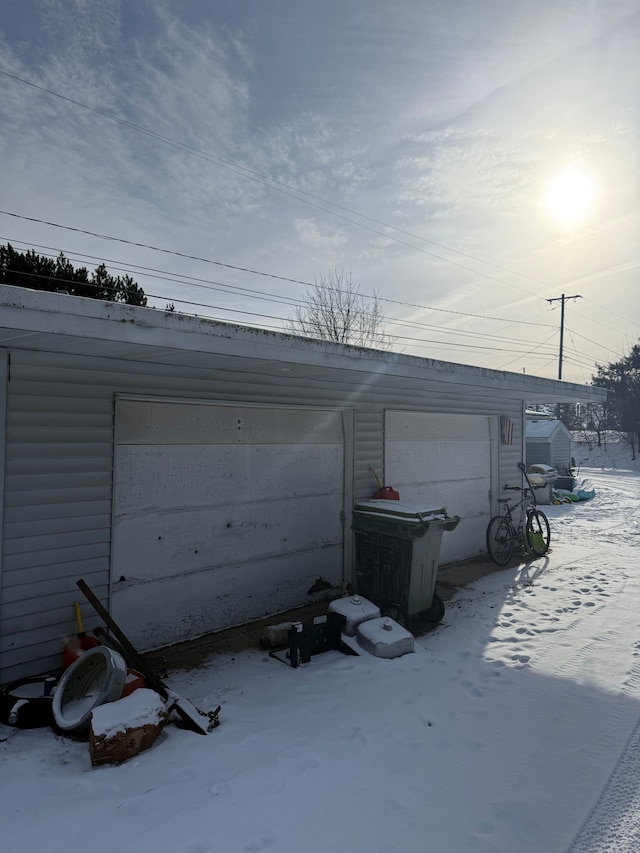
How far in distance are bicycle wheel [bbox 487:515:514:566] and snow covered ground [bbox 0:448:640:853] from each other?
2926 millimetres

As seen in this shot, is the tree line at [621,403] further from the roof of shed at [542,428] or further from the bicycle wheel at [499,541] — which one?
the bicycle wheel at [499,541]

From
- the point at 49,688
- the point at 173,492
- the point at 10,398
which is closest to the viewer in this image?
the point at 49,688

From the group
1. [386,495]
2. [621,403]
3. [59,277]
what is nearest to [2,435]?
[386,495]

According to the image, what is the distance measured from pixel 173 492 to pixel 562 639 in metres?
3.85

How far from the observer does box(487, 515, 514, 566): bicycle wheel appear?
797cm

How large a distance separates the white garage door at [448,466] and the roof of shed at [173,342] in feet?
5.16

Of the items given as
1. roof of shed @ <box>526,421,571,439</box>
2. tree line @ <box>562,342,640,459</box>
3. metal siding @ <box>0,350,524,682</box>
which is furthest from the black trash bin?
tree line @ <box>562,342,640,459</box>

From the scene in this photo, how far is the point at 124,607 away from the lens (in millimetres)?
4492

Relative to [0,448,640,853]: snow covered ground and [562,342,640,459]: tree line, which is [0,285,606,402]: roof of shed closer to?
[0,448,640,853]: snow covered ground

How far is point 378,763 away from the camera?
10.0 feet

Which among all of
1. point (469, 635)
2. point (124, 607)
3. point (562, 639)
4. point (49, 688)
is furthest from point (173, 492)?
point (562, 639)

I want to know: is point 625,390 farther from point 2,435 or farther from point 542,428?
point 2,435

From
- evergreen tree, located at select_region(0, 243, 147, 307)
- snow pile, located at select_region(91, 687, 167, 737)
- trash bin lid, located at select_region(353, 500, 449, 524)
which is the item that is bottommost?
snow pile, located at select_region(91, 687, 167, 737)

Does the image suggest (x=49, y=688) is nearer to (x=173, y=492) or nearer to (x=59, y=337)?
(x=173, y=492)
